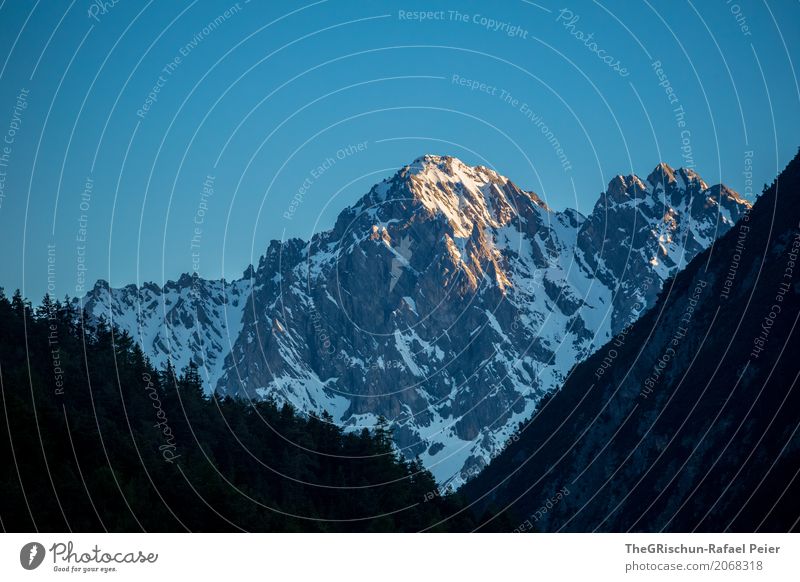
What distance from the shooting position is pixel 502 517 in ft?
432

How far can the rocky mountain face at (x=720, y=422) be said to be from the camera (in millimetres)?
130250

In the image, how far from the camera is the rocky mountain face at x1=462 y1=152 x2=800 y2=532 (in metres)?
130

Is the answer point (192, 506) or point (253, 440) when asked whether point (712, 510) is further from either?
point (192, 506)

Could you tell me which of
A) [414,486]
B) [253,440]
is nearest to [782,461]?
[414,486]
